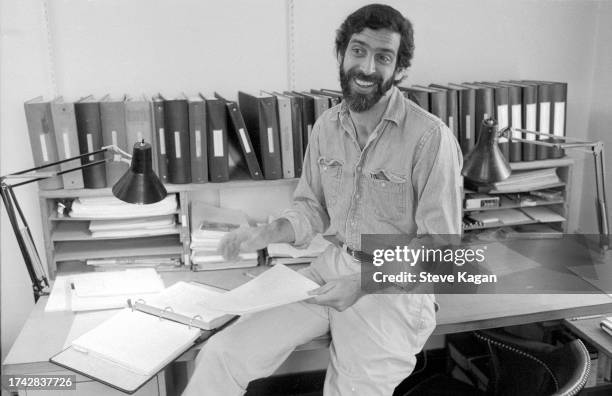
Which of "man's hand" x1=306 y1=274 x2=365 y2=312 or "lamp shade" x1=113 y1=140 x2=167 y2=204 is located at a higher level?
"lamp shade" x1=113 y1=140 x2=167 y2=204

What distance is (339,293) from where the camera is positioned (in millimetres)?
1615

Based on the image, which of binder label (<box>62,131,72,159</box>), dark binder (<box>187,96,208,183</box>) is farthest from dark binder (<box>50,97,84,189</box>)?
dark binder (<box>187,96,208,183</box>)

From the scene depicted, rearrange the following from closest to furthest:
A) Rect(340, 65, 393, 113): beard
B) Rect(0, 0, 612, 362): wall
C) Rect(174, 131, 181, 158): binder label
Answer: Rect(340, 65, 393, 113): beard < Rect(174, 131, 181, 158): binder label < Rect(0, 0, 612, 362): wall

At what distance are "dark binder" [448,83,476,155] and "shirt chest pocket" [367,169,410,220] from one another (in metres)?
0.63

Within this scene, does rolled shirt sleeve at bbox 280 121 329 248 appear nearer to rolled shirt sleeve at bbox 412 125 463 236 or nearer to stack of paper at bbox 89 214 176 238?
rolled shirt sleeve at bbox 412 125 463 236

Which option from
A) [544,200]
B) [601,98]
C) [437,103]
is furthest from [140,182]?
[601,98]

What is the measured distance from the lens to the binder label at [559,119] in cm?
231

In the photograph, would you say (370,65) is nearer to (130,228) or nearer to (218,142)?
(218,142)

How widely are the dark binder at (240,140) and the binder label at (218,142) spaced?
55mm

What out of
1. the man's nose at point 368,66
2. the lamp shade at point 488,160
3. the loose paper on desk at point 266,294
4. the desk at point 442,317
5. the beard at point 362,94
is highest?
the man's nose at point 368,66

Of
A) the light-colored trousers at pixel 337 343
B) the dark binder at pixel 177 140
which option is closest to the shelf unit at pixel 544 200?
the light-colored trousers at pixel 337 343

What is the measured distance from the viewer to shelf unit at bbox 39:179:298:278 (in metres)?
2.04

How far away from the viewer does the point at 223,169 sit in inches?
82.0

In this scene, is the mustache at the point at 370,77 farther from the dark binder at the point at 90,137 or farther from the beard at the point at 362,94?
the dark binder at the point at 90,137
